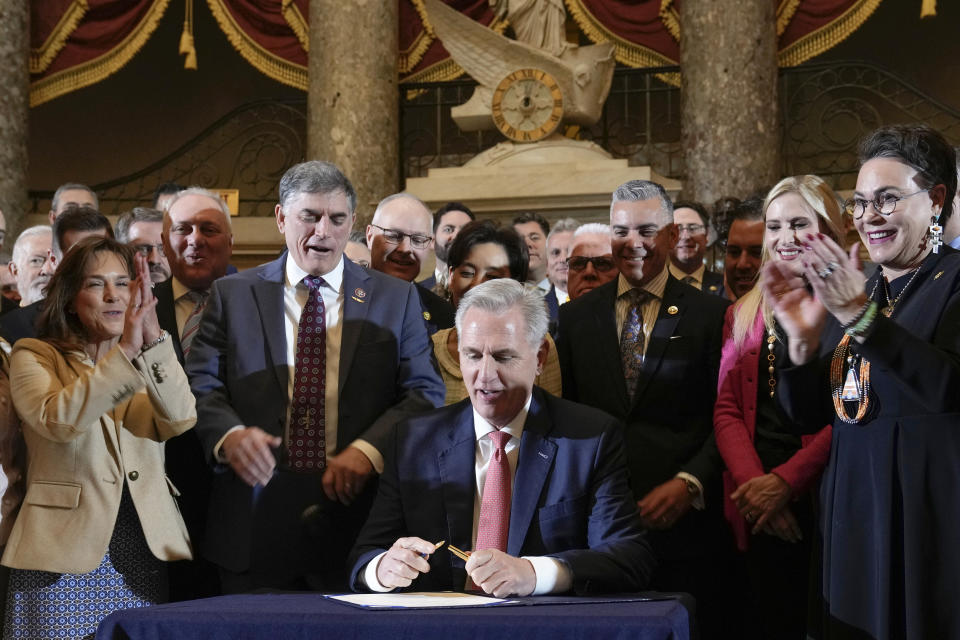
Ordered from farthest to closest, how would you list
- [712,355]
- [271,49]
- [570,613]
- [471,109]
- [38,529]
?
[271,49] → [471,109] → [712,355] → [38,529] → [570,613]

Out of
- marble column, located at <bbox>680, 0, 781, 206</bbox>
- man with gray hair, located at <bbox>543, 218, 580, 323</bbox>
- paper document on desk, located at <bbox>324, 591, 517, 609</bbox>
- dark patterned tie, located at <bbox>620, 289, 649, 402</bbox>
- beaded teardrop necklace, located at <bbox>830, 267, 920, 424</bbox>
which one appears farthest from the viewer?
marble column, located at <bbox>680, 0, 781, 206</bbox>

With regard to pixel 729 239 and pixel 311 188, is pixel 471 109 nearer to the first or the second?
pixel 729 239

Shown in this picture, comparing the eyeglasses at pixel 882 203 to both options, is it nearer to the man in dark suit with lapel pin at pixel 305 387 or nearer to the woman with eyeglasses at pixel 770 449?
the woman with eyeglasses at pixel 770 449

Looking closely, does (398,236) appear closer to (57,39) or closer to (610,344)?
(610,344)

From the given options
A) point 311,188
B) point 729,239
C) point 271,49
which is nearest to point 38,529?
point 311,188

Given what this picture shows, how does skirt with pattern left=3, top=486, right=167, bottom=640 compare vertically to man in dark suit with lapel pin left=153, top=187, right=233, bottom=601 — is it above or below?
below

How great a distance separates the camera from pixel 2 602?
3162 millimetres

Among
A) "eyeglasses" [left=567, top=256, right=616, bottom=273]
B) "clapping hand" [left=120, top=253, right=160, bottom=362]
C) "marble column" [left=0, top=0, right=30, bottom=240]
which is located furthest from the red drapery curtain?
"clapping hand" [left=120, top=253, right=160, bottom=362]

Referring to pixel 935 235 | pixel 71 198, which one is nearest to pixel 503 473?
pixel 935 235

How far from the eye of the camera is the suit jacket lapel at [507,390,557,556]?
2549mm

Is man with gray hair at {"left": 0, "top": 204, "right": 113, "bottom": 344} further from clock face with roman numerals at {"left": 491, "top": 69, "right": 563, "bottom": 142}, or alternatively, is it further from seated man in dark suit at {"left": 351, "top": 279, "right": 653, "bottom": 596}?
clock face with roman numerals at {"left": 491, "top": 69, "right": 563, "bottom": 142}

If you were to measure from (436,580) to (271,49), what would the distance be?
24.9 feet

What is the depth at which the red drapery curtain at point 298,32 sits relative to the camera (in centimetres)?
835

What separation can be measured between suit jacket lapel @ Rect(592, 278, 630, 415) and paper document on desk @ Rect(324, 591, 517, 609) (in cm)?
123
